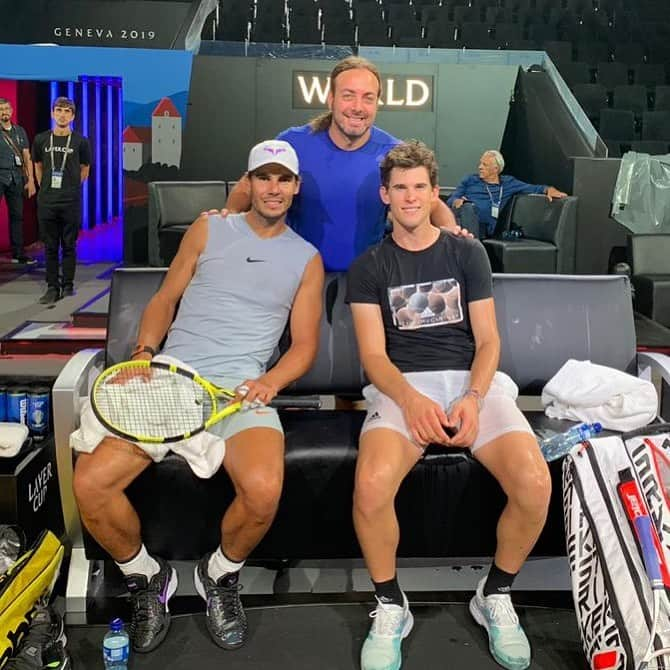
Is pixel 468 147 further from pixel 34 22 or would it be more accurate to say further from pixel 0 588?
pixel 0 588

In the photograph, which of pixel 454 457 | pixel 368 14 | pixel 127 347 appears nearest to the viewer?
pixel 454 457

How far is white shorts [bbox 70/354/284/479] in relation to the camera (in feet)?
7.66

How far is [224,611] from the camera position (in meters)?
2.34

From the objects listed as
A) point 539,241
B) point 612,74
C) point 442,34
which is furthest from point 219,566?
point 442,34

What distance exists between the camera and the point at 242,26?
1135cm

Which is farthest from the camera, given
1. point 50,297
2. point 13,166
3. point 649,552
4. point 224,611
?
point 13,166

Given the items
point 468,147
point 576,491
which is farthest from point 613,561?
point 468,147

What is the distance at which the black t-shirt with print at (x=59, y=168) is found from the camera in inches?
253

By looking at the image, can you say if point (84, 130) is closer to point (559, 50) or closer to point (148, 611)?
point (559, 50)

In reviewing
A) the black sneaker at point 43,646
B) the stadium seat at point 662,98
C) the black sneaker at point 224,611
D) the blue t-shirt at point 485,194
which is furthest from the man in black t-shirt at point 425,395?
the stadium seat at point 662,98

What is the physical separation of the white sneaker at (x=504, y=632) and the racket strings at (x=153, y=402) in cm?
93

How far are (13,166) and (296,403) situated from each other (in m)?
6.19

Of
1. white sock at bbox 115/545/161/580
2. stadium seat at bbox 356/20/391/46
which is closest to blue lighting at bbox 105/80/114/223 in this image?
stadium seat at bbox 356/20/391/46

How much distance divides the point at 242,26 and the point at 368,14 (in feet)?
5.97
